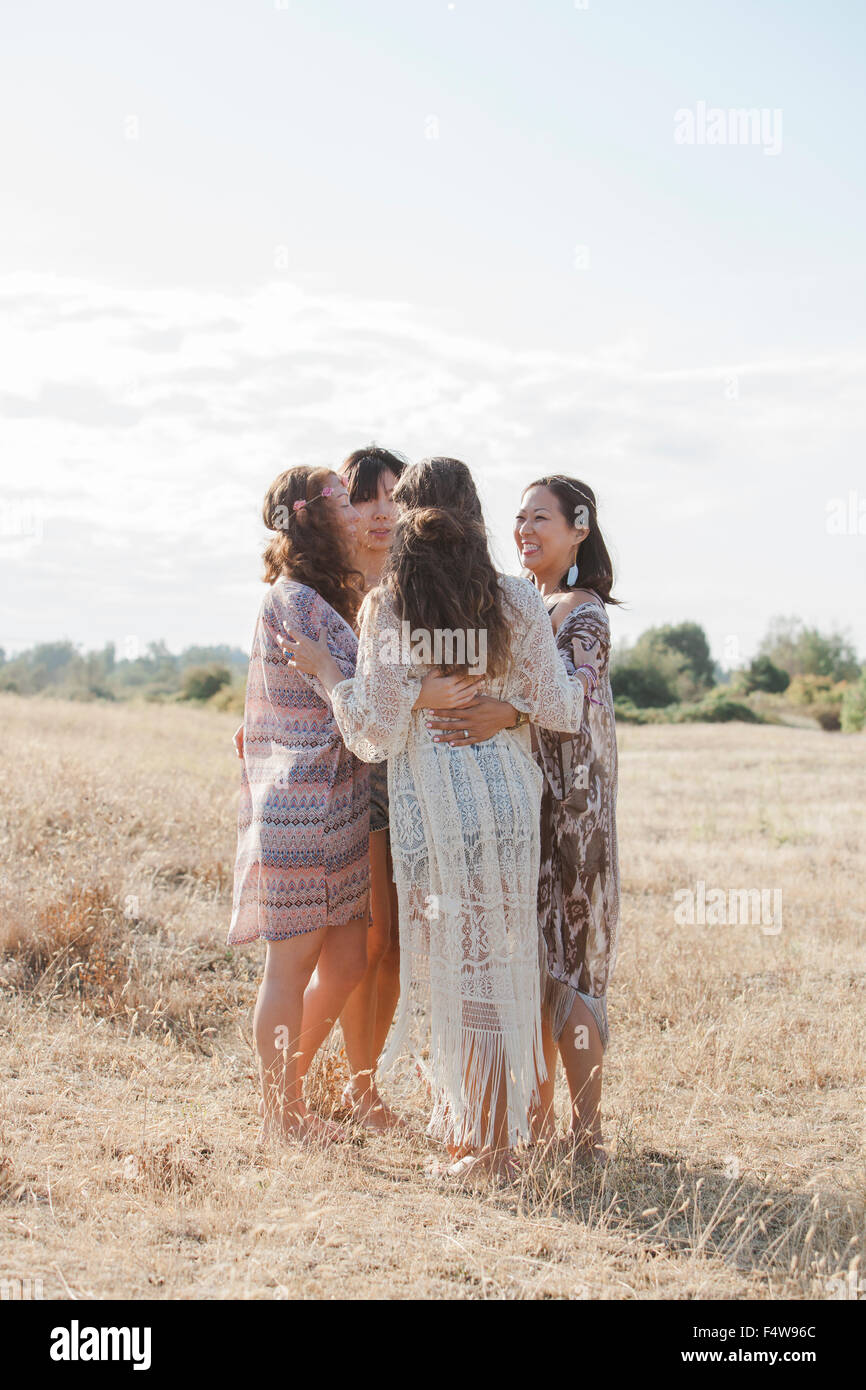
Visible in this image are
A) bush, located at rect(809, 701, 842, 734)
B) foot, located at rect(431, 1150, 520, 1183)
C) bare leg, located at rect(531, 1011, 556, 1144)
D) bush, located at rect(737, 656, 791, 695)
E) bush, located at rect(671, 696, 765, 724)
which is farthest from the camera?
bush, located at rect(737, 656, 791, 695)

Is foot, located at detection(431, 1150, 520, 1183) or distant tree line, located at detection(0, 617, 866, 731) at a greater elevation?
distant tree line, located at detection(0, 617, 866, 731)

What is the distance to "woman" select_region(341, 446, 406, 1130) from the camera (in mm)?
4113

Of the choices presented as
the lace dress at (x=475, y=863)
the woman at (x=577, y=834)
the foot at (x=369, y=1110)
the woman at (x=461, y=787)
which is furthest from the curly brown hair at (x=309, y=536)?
the foot at (x=369, y=1110)

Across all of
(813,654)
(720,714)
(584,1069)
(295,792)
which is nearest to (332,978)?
(295,792)

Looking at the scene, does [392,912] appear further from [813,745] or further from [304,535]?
[813,745]

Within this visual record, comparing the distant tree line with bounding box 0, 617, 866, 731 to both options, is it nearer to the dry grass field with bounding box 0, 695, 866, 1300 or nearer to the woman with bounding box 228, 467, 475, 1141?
the dry grass field with bounding box 0, 695, 866, 1300

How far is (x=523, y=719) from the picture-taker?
3629 millimetres

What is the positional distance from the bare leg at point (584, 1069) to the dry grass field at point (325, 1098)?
155mm

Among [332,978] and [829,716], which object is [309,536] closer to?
[332,978]

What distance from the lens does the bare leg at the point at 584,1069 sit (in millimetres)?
3797

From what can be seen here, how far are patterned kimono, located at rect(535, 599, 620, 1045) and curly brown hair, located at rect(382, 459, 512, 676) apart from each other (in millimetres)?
442

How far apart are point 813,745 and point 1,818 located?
22809 millimetres

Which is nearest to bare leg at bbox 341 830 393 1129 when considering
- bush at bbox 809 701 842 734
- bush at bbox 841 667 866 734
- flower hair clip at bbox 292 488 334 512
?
flower hair clip at bbox 292 488 334 512
